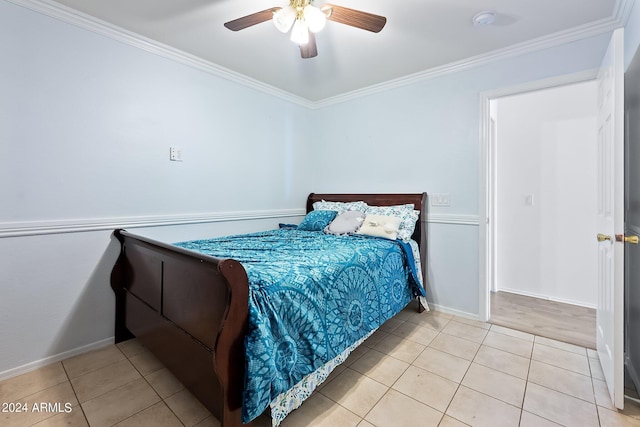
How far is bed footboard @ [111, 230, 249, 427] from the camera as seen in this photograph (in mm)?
1149

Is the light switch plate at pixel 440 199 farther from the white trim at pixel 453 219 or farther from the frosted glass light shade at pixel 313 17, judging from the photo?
the frosted glass light shade at pixel 313 17

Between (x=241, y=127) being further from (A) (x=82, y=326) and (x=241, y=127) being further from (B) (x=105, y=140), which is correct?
(A) (x=82, y=326)

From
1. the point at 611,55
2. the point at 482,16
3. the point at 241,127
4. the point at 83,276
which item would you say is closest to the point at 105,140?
the point at 83,276

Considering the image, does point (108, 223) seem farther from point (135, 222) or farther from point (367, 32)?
point (367, 32)

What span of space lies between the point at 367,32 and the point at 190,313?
219 centimetres

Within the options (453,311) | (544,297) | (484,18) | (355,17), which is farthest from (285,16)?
(544,297)

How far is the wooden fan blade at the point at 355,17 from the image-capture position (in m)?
1.60

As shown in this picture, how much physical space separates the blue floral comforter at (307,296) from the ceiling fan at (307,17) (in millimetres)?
1352

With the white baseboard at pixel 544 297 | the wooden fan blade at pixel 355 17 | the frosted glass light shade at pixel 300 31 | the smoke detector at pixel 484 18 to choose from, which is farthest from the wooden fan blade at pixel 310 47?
the white baseboard at pixel 544 297

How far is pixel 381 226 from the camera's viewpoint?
8.54 feet

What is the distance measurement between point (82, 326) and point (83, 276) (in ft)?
1.18

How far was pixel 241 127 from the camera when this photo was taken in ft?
9.93

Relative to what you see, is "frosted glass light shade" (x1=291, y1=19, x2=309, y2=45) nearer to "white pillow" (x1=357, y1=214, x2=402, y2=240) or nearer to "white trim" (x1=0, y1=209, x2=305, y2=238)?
"white pillow" (x1=357, y1=214, x2=402, y2=240)

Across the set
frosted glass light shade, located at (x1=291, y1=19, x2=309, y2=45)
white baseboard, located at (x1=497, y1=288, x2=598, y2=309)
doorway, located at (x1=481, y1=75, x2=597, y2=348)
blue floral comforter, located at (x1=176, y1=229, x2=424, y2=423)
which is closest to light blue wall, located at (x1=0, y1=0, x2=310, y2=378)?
blue floral comforter, located at (x1=176, y1=229, x2=424, y2=423)
